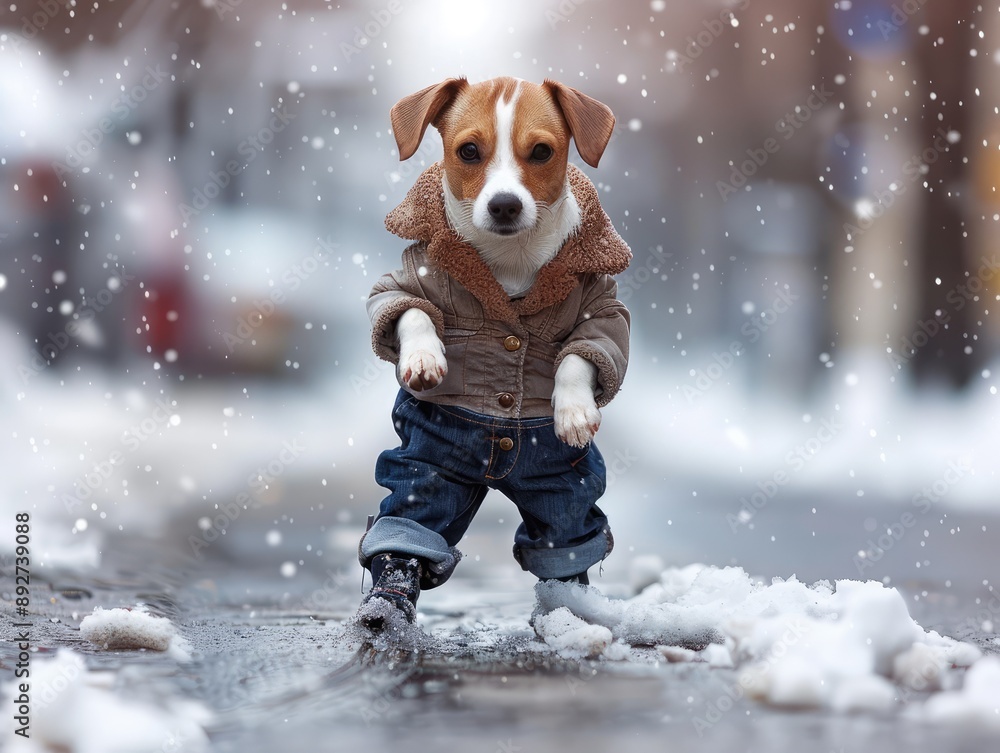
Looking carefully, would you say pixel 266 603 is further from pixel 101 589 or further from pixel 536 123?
pixel 536 123

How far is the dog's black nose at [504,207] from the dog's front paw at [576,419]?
278mm

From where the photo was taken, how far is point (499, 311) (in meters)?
1.77

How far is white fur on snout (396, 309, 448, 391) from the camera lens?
1.63 meters

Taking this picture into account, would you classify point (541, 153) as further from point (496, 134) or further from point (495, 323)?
point (495, 323)

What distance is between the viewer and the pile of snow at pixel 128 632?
1669 mm

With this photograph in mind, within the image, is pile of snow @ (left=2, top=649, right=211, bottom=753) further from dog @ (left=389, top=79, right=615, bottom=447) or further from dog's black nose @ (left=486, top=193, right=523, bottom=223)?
dog's black nose @ (left=486, top=193, right=523, bottom=223)

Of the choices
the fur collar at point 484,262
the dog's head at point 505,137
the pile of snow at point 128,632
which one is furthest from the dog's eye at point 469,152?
the pile of snow at point 128,632

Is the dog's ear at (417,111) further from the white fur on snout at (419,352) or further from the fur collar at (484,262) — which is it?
the white fur on snout at (419,352)

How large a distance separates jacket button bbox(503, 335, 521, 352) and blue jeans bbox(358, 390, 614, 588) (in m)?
0.11

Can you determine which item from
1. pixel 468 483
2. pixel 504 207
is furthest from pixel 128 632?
pixel 504 207

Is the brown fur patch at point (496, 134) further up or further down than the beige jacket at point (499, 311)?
further up

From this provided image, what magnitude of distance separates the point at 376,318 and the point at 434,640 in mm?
493

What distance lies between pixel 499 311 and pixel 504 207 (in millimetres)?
200

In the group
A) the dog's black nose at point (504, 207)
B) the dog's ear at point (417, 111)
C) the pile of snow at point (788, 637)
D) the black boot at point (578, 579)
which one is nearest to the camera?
the pile of snow at point (788, 637)
